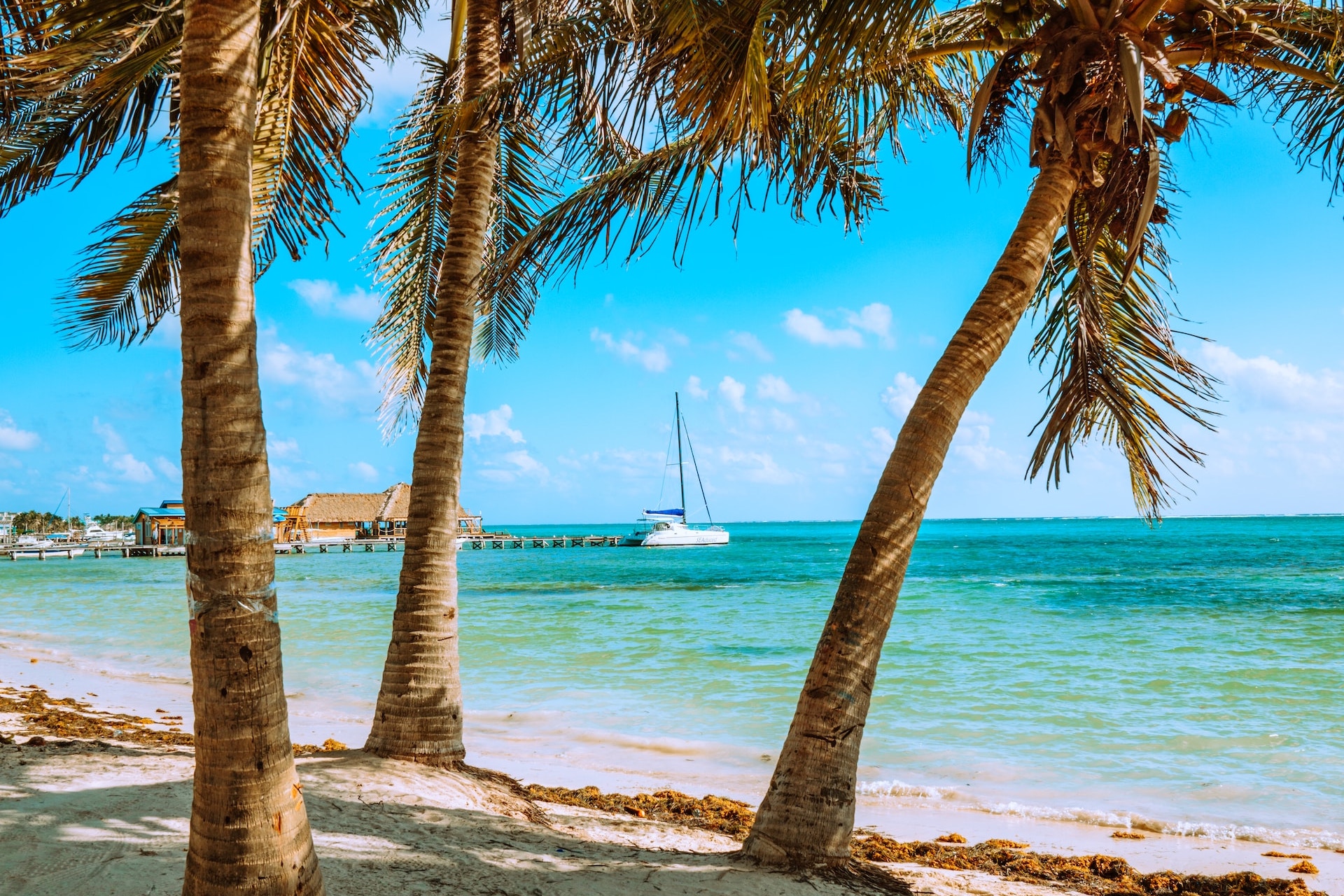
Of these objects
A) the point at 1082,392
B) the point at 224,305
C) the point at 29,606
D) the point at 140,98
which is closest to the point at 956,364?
the point at 1082,392

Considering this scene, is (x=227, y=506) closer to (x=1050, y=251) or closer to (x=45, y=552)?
(x=1050, y=251)

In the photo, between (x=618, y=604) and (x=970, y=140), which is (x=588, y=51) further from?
(x=618, y=604)

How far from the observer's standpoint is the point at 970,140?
426 cm

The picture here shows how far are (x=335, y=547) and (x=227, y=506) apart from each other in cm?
6381

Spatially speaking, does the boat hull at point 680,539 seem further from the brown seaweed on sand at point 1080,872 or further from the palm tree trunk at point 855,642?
the palm tree trunk at point 855,642

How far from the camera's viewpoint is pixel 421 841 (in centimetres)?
373

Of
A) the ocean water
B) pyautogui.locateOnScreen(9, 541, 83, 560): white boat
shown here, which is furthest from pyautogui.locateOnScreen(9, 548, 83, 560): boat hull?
the ocean water

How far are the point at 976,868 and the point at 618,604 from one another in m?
21.3

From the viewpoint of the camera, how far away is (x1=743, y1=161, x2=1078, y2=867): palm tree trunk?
144 inches

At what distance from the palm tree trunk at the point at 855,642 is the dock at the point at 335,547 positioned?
164ft

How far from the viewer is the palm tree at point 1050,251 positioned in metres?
3.67

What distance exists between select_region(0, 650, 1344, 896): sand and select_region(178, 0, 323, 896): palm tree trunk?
2.54ft

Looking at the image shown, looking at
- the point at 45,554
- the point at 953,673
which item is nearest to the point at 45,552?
the point at 45,554

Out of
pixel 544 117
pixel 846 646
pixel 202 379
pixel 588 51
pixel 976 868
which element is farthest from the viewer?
pixel 976 868
